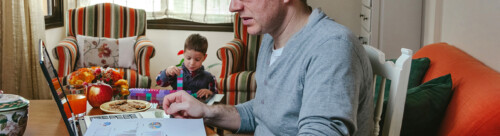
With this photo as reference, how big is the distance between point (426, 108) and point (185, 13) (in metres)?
3.43

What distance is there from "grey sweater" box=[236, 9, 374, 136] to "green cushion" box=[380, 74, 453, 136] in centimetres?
34

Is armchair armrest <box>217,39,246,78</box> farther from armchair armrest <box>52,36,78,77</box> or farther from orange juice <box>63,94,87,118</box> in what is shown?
orange juice <box>63,94,87,118</box>

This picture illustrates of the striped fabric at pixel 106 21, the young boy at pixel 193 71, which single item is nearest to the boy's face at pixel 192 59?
the young boy at pixel 193 71

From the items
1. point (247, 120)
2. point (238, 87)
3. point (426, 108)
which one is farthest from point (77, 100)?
point (238, 87)

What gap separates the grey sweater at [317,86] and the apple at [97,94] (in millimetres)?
592

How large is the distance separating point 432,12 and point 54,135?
6.81 ft

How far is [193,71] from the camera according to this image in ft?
10.4

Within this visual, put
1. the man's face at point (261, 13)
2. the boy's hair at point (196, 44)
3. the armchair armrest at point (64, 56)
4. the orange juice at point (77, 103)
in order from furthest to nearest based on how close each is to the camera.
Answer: the armchair armrest at point (64, 56) → the boy's hair at point (196, 44) → the orange juice at point (77, 103) → the man's face at point (261, 13)

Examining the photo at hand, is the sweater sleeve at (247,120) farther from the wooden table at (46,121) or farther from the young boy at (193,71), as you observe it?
the young boy at (193,71)

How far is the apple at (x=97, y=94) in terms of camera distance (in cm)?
173

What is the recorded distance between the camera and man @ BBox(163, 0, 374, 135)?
1020 mm

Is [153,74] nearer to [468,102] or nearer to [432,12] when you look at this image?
[432,12]

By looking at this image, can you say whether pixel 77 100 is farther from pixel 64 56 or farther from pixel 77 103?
pixel 64 56

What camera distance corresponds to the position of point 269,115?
131 centimetres
